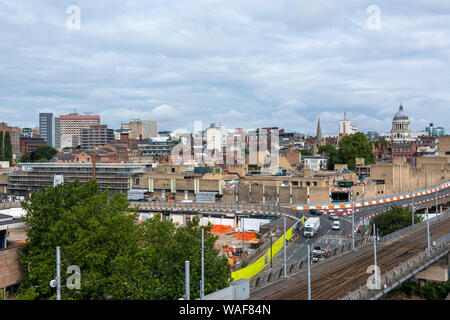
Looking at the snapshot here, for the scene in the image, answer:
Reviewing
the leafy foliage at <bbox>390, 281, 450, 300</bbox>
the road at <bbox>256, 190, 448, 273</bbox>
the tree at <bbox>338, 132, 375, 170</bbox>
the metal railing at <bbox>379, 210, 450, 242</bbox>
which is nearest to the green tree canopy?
the road at <bbox>256, 190, 448, 273</bbox>

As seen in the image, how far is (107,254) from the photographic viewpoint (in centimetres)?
2673

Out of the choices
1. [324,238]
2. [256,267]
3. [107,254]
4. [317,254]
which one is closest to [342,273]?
[256,267]

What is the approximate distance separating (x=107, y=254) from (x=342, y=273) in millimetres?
15149

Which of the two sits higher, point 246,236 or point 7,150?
point 7,150

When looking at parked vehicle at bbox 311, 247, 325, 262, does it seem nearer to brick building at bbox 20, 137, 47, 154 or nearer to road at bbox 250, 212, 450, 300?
road at bbox 250, 212, 450, 300

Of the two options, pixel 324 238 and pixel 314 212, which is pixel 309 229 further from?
pixel 314 212

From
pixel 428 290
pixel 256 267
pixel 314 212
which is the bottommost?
pixel 428 290

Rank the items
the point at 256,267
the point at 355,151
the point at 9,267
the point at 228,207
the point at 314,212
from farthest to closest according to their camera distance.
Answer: the point at 355,151 → the point at 228,207 → the point at 314,212 → the point at 256,267 → the point at 9,267

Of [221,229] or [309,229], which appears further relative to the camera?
[221,229]

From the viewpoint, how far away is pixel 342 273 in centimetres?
2886

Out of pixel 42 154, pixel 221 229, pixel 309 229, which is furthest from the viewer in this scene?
pixel 42 154
